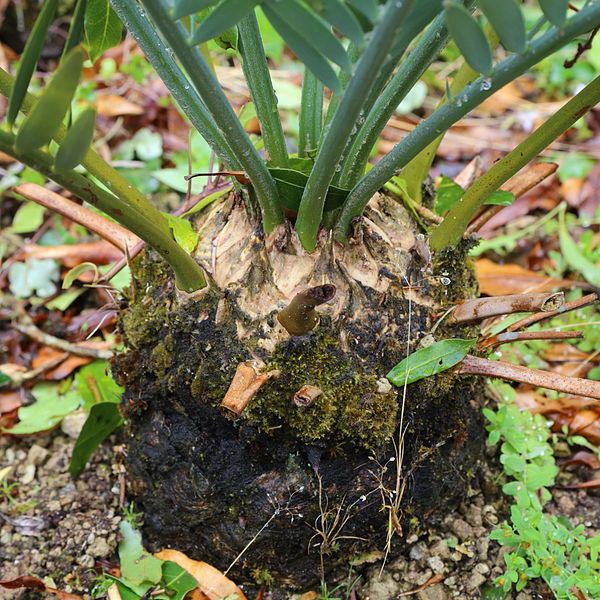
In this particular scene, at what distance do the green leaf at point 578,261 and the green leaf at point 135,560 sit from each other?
104 centimetres

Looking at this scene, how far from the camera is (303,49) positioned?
61 cm

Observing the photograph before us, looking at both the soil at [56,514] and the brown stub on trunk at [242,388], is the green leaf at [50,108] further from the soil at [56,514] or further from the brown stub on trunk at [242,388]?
the soil at [56,514]

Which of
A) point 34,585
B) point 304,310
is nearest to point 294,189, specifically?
point 304,310

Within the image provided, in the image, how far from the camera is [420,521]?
1053 mm

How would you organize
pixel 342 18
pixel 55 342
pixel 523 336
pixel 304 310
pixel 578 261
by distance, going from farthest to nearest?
pixel 578 261, pixel 55 342, pixel 523 336, pixel 304 310, pixel 342 18

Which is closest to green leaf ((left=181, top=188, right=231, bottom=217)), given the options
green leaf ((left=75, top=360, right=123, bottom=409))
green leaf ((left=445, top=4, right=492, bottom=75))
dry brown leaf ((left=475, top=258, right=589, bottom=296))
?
green leaf ((left=75, top=360, right=123, bottom=409))

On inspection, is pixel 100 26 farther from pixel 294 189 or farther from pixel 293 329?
pixel 293 329

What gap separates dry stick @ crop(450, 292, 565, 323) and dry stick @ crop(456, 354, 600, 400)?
0.06 meters

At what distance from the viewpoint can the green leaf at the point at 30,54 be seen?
0.62m

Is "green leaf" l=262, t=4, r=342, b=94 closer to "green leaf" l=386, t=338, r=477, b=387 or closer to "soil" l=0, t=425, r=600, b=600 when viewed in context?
"green leaf" l=386, t=338, r=477, b=387

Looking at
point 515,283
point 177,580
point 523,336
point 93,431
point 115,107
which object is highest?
point 115,107

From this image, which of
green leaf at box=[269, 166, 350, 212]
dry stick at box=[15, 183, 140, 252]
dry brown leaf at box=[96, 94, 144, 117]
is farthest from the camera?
dry brown leaf at box=[96, 94, 144, 117]

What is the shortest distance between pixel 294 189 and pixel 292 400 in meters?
0.26

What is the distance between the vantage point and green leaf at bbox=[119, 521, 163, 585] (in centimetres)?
105
